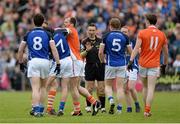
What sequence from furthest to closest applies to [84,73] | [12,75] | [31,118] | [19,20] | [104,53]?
[19,20]
[12,75]
[84,73]
[104,53]
[31,118]

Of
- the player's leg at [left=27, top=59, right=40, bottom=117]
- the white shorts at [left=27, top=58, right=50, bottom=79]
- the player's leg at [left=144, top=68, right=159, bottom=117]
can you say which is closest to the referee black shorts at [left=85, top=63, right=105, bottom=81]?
the player's leg at [left=144, top=68, right=159, bottom=117]

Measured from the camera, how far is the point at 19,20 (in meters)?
43.2

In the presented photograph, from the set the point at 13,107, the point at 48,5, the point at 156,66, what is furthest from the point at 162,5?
the point at 156,66

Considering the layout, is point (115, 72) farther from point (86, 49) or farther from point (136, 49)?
point (86, 49)

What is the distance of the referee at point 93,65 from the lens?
24.9 meters

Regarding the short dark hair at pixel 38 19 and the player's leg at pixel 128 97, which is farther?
the player's leg at pixel 128 97

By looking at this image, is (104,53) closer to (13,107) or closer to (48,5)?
(13,107)

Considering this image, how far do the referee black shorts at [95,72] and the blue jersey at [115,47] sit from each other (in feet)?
5.44

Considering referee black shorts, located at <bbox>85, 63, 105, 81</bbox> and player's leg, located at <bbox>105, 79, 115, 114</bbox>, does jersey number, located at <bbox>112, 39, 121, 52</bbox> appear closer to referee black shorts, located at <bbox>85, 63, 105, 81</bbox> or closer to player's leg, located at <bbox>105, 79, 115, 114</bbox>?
player's leg, located at <bbox>105, 79, 115, 114</bbox>

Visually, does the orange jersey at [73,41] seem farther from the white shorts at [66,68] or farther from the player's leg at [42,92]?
the player's leg at [42,92]

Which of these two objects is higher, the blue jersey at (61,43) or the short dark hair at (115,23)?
the short dark hair at (115,23)

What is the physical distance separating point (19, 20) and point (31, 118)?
22195mm

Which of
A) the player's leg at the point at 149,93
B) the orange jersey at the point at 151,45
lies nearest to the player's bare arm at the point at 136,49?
the orange jersey at the point at 151,45

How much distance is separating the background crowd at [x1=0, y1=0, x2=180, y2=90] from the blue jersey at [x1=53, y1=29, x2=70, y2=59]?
49.6 ft
